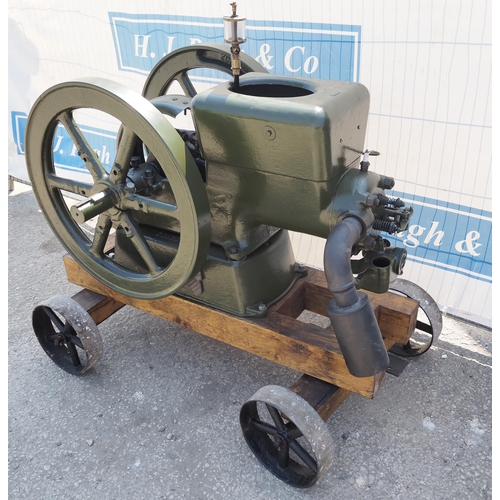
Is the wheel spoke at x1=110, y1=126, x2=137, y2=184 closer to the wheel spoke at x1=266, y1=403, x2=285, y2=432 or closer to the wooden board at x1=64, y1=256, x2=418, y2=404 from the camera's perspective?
the wooden board at x1=64, y1=256, x2=418, y2=404

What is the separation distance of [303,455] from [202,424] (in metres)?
0.42

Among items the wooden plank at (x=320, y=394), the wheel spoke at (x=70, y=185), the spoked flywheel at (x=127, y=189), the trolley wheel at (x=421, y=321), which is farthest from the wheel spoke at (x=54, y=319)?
the trolley wheel at (x=421, y=321)

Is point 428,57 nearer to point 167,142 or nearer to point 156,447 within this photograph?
point 167,142

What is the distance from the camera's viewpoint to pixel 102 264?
2.02 meters

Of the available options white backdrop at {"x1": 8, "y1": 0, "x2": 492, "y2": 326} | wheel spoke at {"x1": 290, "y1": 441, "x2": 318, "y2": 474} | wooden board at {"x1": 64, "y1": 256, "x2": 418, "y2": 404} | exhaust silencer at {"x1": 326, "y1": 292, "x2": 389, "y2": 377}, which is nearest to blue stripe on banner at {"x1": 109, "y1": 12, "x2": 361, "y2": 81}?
white backdrop at {"x1": 8, "y1": 0, "x2": 492, "y2": 326}

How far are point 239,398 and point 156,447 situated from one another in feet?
1.16

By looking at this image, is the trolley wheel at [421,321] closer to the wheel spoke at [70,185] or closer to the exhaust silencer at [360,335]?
the exhaust silencer at [360,335]

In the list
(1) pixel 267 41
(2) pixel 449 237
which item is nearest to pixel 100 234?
(1) pixel 267 41

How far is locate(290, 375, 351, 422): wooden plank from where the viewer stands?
173 cm

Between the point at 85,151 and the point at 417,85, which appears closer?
the point at 85,151

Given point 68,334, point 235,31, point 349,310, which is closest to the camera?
point 349,310

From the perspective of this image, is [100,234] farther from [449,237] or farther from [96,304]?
[449,237]

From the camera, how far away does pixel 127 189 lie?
180 centimetres
